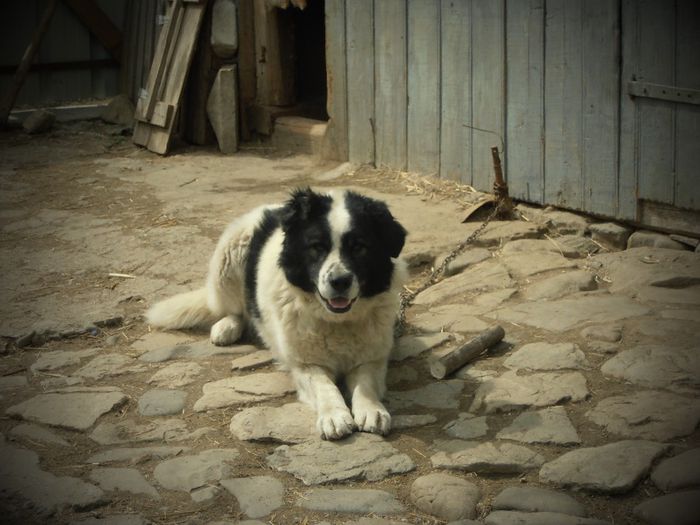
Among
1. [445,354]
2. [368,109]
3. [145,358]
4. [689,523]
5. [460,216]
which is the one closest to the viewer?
[689,523]

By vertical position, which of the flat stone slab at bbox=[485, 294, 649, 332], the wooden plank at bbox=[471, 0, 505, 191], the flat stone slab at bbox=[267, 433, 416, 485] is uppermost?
Result: the wooden plank at bbox=[471, 0, 505, 191]

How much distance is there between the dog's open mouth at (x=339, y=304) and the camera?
4.63 meters

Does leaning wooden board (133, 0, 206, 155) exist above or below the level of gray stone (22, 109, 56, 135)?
above

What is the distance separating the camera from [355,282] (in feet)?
15.1

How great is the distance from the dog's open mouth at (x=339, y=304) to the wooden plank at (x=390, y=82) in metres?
4.02

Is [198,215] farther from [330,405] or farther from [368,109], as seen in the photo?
[330,405]

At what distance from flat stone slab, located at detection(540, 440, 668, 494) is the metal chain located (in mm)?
1734

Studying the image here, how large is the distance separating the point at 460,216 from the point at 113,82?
7.50m

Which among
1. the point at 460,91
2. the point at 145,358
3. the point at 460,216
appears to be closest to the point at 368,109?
the point at 460,91

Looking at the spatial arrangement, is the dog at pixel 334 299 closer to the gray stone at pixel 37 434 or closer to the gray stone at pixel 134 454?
the gray stone at pixel 134 454

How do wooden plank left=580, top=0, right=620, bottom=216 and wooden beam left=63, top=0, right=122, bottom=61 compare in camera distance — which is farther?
wooden beam left=63, top=0, right=122, bottom=61

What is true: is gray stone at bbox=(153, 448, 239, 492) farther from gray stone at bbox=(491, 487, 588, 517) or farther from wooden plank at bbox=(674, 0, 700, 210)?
wooden plank at bbox=(674, 0, 700, 210)

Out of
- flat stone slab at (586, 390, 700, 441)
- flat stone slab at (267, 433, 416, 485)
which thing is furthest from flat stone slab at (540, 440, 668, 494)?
flat stone slab at (267, 433, 416, 485)

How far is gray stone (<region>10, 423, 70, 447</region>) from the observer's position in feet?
14.7
